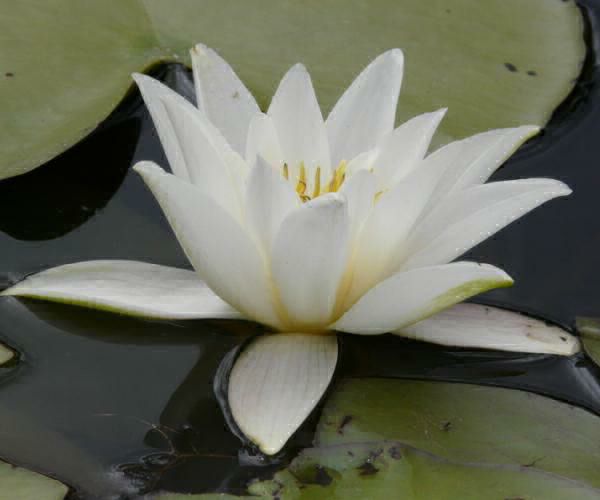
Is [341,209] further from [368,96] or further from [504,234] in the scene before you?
[504,234]

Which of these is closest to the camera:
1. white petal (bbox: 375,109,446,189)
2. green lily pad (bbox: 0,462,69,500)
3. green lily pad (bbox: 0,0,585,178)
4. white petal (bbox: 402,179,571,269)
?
green lily pad (bbox: 0,462,69,500)

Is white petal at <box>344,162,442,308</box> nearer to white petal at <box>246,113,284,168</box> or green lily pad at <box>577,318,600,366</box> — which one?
white petal at <box>246,113,284,168</box>

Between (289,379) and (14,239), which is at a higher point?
(14,239)

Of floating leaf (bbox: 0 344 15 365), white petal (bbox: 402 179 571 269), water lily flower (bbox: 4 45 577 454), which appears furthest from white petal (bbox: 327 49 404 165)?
floating leaf (bbox: 0 344 15 365)

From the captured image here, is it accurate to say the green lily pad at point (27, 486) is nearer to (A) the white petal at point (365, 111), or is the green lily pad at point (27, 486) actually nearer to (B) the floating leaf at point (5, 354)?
(B) the floating leaf at point (5, 354)

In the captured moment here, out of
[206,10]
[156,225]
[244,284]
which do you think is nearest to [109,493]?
[244,284]

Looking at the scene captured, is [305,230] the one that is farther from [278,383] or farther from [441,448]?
[441,448]
